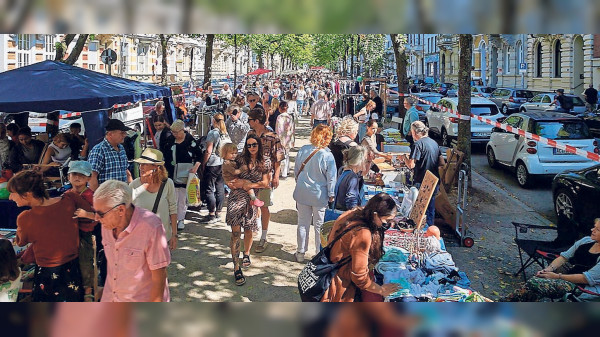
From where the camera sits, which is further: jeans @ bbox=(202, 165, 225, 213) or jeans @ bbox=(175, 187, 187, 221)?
jeans @ bbox=(202, 165, 225, 213)

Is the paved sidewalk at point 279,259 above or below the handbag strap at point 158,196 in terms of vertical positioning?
below

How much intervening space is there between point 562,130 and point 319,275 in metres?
9.39

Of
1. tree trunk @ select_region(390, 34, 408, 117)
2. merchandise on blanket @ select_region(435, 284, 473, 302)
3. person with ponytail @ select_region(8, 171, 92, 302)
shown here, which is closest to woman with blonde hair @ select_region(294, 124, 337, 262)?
merchandise on blanket @ select_region(435, 284, 473, 302)

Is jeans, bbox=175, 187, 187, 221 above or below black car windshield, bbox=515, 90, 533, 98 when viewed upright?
below

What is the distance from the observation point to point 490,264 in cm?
699

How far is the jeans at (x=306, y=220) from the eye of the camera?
22.0 ft

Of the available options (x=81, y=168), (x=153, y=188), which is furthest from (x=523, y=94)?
(x=81, y=168)

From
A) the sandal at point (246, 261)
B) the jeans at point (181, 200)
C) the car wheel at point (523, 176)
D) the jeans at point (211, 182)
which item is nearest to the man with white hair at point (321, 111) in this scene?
the car wheel at point (523, 176)

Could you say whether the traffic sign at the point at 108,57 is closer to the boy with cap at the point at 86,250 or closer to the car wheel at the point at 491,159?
the car wheel at the point at 491,159

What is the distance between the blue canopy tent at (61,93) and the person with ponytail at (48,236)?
10.9 ft

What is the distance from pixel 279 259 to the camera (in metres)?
7.15

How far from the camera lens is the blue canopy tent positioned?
23.8ft

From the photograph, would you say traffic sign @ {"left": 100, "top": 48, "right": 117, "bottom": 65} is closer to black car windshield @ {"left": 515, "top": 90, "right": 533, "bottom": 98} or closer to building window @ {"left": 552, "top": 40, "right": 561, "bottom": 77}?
black car windshield @ {"left": 515, "top": 90, "right": 533, "bottom": 98}

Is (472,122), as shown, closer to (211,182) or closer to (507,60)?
(211,182)
